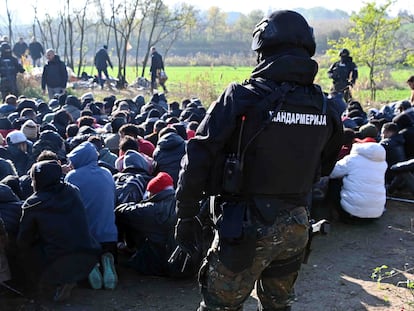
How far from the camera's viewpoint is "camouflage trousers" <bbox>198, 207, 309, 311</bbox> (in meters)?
2.73

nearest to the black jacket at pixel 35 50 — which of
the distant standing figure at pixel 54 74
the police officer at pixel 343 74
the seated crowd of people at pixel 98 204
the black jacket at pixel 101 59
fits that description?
the black jacket at pixel 101 59

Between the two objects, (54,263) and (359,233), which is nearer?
(54,263)

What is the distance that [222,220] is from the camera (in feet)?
8.94

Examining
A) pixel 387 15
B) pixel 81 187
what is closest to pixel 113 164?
pixel 81 187

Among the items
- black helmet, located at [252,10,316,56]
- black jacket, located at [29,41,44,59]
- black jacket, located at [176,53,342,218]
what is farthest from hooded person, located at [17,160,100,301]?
black jacket, located at [29,41,44,59]

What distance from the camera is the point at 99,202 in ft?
15.6

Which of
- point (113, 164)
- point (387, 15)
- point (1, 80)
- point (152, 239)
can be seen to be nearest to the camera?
point (152, 239)

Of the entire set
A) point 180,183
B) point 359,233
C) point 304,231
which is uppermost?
point 180,183

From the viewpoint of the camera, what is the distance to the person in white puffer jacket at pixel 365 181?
603 centimetres

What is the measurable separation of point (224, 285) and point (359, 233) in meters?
3.70

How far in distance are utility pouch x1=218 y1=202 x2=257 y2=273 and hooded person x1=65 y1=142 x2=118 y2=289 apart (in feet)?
7.17

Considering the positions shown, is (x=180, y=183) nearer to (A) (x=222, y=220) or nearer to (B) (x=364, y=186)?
(A) (x=222, y=220)

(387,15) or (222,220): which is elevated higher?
(387,15)

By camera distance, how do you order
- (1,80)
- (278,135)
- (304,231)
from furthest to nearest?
(1,80)
(304,231)
(278,135)
